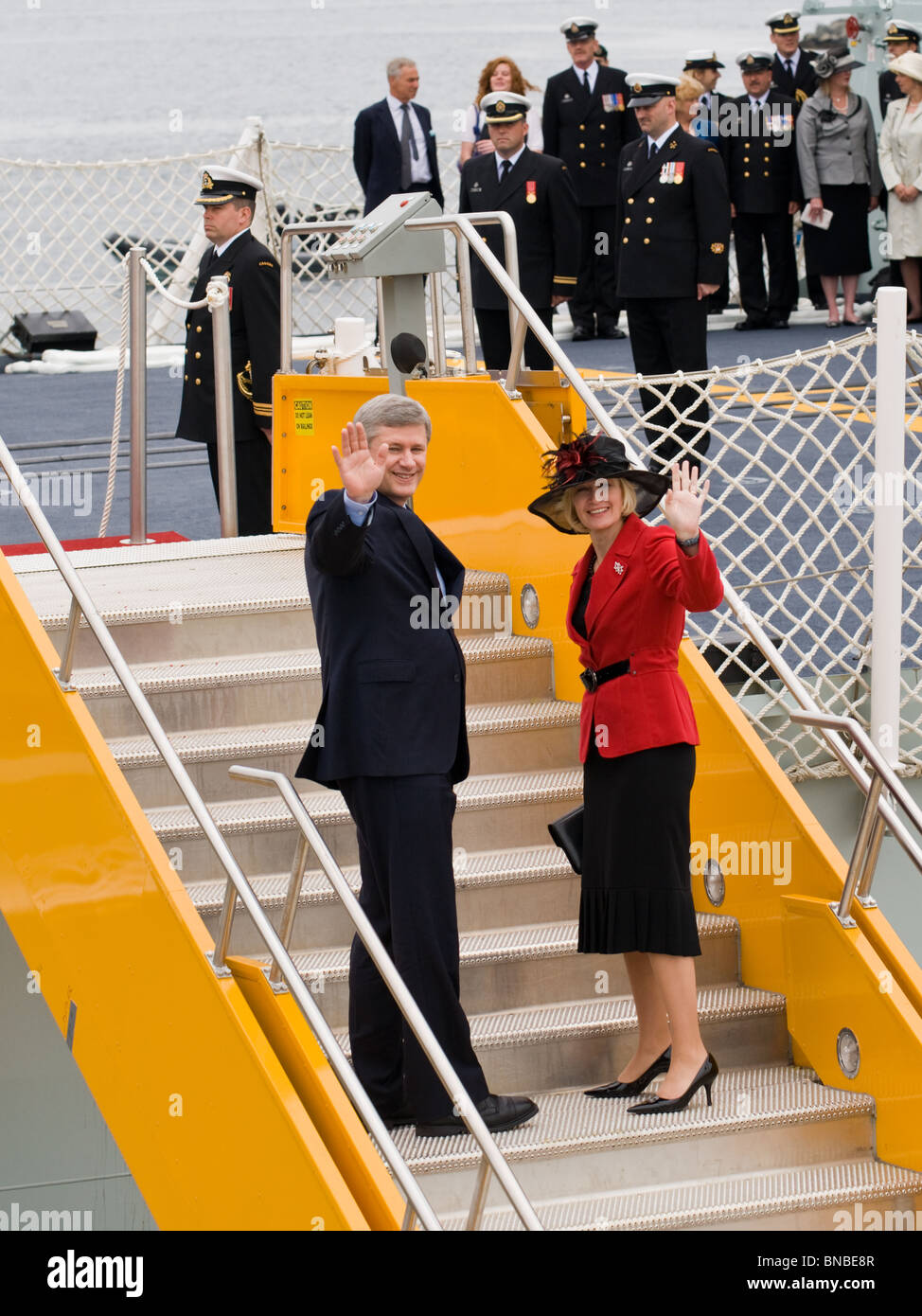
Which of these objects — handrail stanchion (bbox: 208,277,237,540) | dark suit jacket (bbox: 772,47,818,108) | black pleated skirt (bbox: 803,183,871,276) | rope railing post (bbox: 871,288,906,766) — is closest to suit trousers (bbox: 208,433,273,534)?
handrail stanchion (bbox: 208,277,237,540)

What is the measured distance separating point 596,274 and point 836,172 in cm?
168

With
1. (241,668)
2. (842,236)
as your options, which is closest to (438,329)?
(241,668)

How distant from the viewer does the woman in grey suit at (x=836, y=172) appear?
11.4 m

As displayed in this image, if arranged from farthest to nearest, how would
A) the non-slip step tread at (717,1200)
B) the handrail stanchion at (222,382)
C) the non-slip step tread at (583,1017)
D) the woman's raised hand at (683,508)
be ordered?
the handrail stanchion at (222,382)
the non-slip step tread at (583,1017)
the non-slip step tread at (717,1200)
the woman's raised hand at (683,508)

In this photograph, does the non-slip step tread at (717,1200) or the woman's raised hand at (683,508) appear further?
the non-slip step tread at (717,1200)

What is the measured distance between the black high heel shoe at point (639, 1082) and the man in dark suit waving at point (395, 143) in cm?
713

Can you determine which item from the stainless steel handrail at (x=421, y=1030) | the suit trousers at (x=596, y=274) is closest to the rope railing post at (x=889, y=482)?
the stainless steel handrail at (x=421, y=1030)

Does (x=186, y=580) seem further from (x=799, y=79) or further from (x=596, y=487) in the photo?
(x=799, y=79)

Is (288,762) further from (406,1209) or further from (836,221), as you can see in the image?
(836,221)

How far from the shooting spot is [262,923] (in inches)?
126

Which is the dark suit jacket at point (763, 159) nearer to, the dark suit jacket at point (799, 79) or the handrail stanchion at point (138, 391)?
the dark suit jacket at point (799, 79)

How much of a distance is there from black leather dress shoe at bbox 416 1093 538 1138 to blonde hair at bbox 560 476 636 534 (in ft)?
3.76
